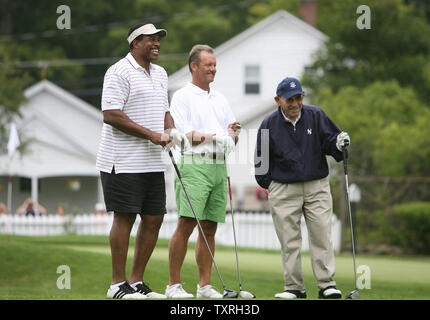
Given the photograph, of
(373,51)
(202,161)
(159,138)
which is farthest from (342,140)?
(373,51)

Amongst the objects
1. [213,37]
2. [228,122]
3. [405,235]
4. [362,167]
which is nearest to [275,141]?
[228,122]

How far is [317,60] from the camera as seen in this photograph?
1024 inches

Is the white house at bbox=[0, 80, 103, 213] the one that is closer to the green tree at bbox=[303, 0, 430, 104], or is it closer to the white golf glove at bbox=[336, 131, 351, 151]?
the green tree at bbox=[303, 0, 430, 104]

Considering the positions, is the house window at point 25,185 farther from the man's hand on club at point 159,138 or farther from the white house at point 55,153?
the man's hand on club at point 159,138

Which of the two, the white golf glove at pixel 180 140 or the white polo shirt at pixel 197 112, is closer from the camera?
the white golf glove at pixel 180 140

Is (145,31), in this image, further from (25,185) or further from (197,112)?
(25,185)

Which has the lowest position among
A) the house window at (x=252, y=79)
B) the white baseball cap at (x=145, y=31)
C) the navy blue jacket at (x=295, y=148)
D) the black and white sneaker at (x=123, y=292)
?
the black and white sneaker at (x=123, y=292)

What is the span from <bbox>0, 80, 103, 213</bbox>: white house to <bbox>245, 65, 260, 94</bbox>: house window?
544cm

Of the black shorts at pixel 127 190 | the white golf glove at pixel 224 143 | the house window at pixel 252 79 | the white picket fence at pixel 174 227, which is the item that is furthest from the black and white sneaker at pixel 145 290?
the house window at pixel 252 79

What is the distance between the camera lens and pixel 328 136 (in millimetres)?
6508

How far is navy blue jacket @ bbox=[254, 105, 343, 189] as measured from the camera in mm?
6441

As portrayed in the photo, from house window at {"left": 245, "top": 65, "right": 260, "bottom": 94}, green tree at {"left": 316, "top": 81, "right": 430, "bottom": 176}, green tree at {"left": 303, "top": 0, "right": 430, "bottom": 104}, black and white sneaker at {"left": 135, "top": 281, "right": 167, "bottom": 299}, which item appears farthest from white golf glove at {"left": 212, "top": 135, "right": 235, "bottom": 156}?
house window at {"left": 245, "top": 65, "right": 260, "bottom": 94}

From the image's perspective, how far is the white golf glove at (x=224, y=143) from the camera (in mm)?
6227
